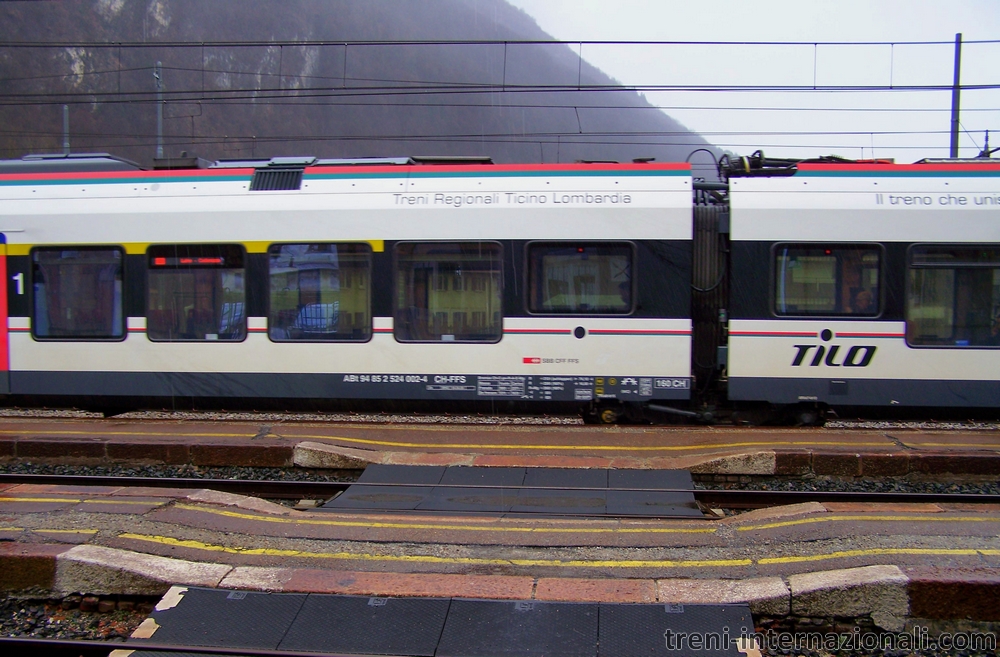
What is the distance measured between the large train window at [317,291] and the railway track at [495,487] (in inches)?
86.7

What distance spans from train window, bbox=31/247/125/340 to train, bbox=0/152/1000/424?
0.09 feet

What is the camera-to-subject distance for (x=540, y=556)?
4.71m

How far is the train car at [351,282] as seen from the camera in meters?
8.30

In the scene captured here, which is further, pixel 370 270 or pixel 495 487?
pixel 370 270

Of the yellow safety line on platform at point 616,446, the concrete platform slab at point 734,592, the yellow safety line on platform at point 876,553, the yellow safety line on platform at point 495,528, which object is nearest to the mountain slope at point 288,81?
the yellow safety line on platform at point 616,446

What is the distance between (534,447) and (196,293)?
461cm

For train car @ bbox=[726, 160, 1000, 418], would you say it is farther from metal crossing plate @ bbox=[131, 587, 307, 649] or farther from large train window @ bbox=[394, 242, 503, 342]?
metal crossing plate @ bbox=[131, 587, 307, 649]

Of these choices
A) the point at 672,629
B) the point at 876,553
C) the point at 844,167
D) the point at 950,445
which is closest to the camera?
the point at 672,629

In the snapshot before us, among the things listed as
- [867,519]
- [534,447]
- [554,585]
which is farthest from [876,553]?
[534,447]

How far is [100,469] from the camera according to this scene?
7.72m

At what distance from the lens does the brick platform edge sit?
3.98 meters

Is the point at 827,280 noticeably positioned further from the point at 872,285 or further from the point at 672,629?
the point at 672,629

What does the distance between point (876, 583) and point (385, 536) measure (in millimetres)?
3113

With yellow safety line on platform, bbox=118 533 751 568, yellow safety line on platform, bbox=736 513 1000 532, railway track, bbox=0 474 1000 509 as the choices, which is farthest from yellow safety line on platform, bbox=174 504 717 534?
railway track, bbox=0 474 1000 509
